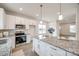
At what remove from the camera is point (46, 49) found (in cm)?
197

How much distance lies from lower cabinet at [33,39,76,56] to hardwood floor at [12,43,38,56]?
10cm

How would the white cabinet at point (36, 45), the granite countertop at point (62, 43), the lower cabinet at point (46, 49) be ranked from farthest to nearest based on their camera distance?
the white cabinet at point (36, 45)
the granite countertop at point (62, 43)
the lower cabinet at point (46, 49)

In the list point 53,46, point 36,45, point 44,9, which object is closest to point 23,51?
point 36,45

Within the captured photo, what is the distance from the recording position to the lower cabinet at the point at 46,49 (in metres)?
1.64

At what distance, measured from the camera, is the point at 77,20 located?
5.78 feet

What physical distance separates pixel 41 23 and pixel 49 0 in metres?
0.46

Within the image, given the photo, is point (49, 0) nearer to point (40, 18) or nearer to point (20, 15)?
point (40, 18)

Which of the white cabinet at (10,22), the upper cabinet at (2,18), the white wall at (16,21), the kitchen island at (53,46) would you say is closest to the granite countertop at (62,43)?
the kitchen island at (53,46)

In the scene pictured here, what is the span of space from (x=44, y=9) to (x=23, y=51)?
893mm

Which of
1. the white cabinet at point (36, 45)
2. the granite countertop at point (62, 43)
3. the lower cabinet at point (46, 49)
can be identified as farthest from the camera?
the white cabinet at point (36, 45)

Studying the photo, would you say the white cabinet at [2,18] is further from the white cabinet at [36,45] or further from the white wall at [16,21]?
the white cabinet at [36,45]

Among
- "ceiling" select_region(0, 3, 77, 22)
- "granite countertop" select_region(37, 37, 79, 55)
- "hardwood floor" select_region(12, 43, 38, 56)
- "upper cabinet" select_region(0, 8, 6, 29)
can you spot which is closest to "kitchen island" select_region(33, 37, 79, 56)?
"granite countertop" select_region(37, 37, 79, 55)

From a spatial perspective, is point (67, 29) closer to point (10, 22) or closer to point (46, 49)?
point (46, 49)

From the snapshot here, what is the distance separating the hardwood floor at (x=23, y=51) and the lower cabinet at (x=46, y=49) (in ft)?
0.34
